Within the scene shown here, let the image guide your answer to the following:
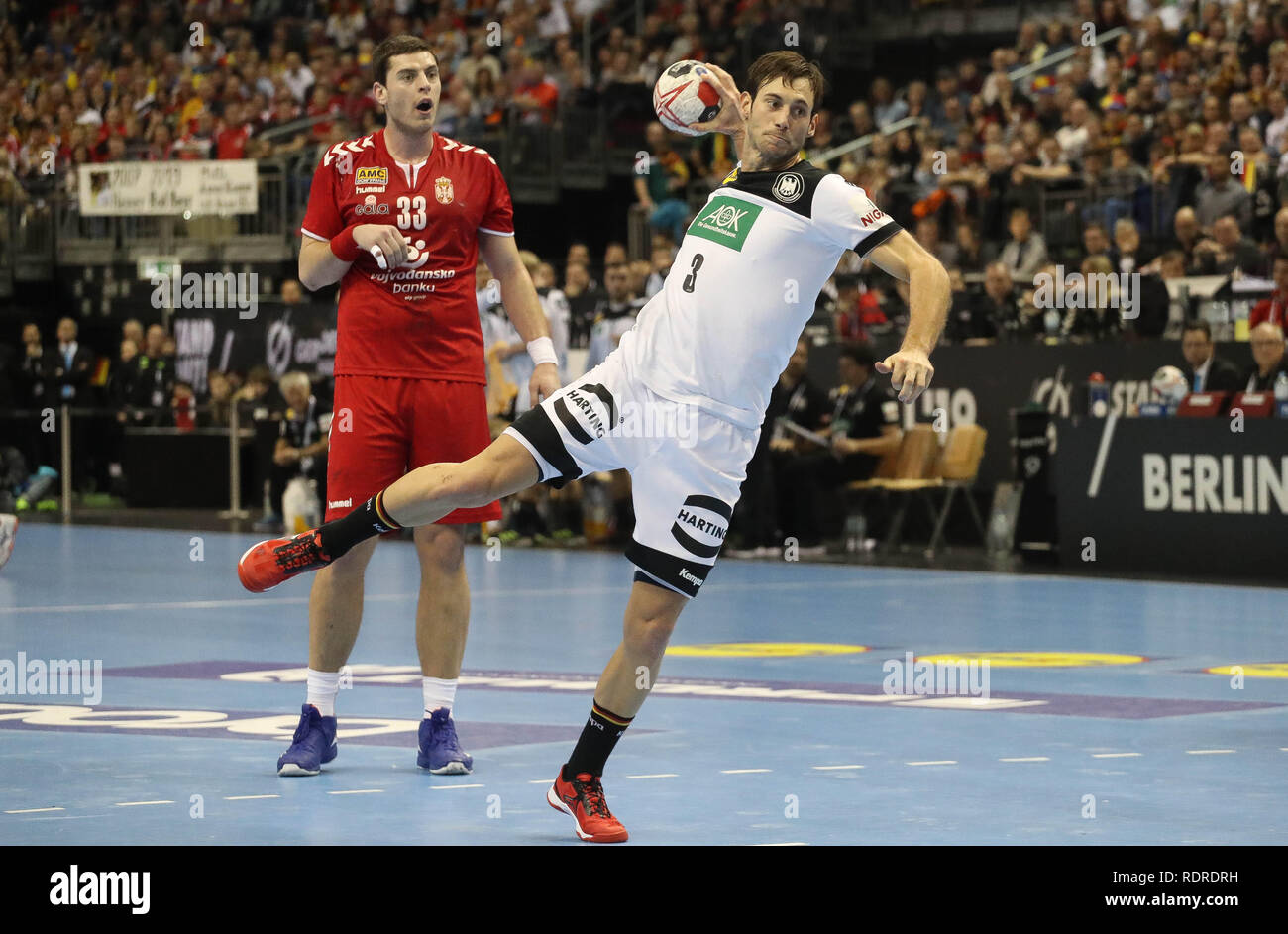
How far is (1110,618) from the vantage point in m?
12.7

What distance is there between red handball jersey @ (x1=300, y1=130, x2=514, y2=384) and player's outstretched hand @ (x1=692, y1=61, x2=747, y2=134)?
0.99m

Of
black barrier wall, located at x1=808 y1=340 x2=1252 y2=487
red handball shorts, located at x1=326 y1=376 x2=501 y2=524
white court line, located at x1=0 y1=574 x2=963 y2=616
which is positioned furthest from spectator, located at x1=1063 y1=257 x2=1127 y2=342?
red handball shorts, located at x1=326 y1=376 x2=501 y2=524

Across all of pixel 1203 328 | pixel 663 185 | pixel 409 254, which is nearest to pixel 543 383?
pixel 409 254

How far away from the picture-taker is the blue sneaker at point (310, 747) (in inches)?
271

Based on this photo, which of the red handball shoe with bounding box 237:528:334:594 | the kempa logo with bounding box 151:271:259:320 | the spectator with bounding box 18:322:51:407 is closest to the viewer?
the red handball shoe with bounding box 237:528:334:594

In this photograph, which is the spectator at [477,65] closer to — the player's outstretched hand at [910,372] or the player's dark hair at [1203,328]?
the player's dark hair at [1203,328]

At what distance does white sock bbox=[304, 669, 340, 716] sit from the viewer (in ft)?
23.5

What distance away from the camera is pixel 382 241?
6820 mm

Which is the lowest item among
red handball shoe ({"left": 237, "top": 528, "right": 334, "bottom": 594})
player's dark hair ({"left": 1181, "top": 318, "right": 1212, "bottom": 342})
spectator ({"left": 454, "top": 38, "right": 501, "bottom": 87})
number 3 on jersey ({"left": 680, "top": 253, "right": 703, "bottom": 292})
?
red handball shoe ({"left": 237, "top": 528, "right": 334, "bottom": 594})

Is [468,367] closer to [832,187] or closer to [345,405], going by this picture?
[345,405]

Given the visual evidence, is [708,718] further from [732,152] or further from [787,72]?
[732,152]

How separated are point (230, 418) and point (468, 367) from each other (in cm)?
1565

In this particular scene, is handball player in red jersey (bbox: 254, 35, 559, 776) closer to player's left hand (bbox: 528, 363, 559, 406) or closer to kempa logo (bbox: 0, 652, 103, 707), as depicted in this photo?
player's left hand (bbox: 528, 363, 559, 406)

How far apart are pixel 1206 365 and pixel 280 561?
35.5 feet
